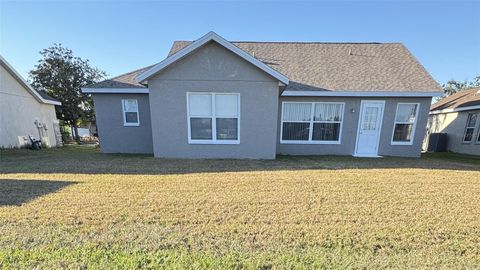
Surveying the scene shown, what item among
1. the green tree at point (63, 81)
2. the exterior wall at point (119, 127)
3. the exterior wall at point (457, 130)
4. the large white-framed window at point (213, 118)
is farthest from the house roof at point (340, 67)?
the green tree at point (63, 81)

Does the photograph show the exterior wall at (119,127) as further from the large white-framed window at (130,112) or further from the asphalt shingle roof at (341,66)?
the asphalt shingle roof at (341,66)

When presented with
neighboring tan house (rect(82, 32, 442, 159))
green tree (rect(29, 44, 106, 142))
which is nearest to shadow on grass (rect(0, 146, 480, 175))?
neighboring tan house (rect(82, 32, 442, 159))

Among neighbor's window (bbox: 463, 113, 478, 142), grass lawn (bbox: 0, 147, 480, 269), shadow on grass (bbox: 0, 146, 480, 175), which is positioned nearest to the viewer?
grass lawn (bbox: 0, 147, 480, 269)

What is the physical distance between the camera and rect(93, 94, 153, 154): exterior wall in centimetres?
991

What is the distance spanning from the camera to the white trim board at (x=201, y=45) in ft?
24.3

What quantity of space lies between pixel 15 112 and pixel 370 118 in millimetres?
18843

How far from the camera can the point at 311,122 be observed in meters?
9.55

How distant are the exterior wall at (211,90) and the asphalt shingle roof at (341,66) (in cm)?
188

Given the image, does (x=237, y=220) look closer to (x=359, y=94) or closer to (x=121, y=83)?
(x=359, y=94)

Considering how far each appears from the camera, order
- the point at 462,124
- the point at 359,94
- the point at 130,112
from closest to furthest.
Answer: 1. the point at 359,94
2. the point at 130,112
3. the point at 462,124

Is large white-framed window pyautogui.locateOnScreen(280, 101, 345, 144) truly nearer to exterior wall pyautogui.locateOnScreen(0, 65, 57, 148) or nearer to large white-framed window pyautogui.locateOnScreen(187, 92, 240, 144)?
large white-framed window pyautogui.locateOnScreen(187, 92, 240, 144)

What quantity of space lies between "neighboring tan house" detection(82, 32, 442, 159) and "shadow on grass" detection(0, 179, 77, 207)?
11.3 ft

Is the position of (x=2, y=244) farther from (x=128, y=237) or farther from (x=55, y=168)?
(x=55, y=168)

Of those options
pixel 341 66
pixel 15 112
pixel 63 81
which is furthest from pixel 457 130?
pixel 63 81
